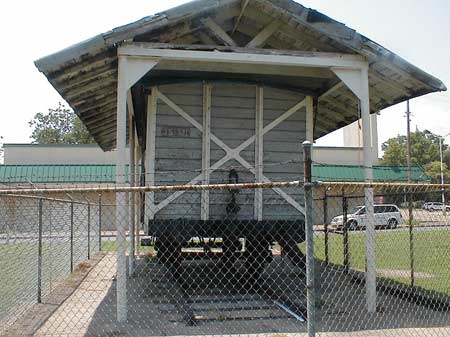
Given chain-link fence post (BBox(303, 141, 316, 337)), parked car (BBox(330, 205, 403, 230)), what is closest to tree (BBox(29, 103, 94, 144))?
parked car (BBox(330, 205, 403, 230))

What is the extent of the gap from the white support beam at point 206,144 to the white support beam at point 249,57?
122 centimetres

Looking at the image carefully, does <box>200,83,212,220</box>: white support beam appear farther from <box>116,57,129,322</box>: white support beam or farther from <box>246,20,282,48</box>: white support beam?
<box>116,57,129,322</box>: white support beam

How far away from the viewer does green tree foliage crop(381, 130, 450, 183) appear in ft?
224

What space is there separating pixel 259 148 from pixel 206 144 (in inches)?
37.6

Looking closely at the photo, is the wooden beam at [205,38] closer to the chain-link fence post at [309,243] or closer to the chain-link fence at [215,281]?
the chain-link fence at [215,281]

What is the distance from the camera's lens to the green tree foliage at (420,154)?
68.4 metres

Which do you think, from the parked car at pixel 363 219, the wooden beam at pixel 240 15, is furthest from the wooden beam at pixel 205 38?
the parked car at pixel 363 219

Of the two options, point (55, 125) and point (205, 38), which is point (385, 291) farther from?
point (55, 125)

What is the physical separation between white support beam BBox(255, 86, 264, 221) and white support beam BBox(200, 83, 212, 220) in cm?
86

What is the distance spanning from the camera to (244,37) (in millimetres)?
8812

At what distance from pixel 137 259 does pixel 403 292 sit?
7488 mm

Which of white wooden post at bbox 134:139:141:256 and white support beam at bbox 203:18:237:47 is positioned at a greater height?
white support beam at bbox 203:18:237:47

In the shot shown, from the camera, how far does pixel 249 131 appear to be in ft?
27.2

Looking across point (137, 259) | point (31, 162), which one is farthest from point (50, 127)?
point (137, 259)
